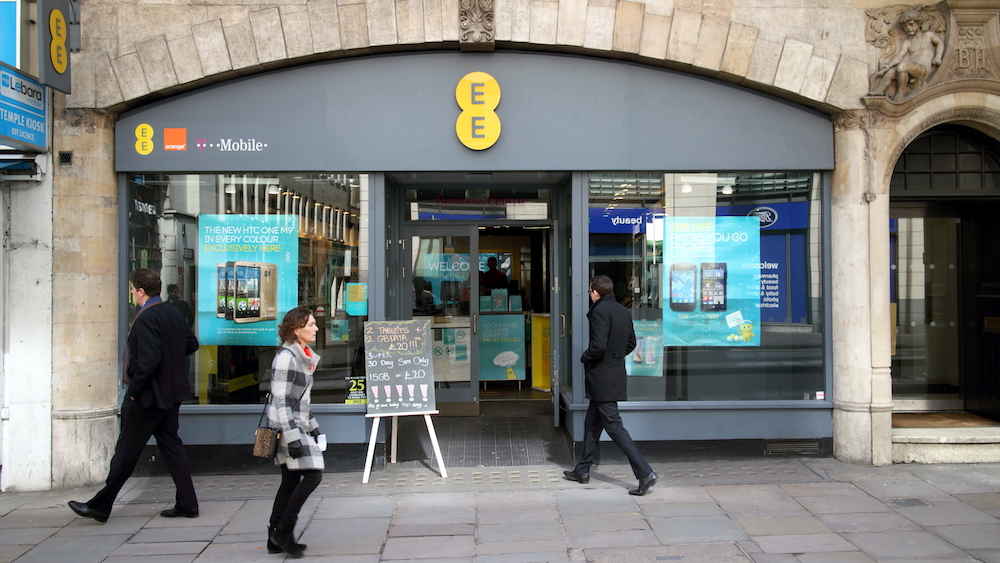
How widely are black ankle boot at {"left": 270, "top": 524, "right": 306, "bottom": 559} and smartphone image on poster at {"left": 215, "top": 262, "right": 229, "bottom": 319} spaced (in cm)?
305

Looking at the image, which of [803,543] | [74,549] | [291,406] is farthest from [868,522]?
[74,549]

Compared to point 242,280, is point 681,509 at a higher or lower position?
lower

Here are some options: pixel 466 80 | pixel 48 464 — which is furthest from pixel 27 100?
pixel 466 80

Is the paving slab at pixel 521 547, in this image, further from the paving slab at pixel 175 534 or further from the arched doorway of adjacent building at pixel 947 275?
the arched doorway of adjacent building at pixel 947 275

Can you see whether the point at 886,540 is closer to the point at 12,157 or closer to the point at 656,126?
the point at 656,126

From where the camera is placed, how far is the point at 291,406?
448cm

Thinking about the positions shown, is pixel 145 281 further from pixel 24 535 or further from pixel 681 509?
pixel 681 509

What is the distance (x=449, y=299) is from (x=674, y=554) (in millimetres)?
4626

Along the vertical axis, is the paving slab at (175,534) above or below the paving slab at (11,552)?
above

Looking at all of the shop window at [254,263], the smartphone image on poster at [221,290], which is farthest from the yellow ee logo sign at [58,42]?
the smartphone image on poster at [221,290]

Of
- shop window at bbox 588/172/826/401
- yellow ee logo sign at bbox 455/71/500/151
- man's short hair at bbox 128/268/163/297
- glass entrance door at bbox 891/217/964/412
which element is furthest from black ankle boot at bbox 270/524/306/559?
glass entrance door at bbox 891/217/964/412

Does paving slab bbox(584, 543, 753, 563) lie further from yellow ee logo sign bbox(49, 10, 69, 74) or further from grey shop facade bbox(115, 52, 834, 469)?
yellow ee logo sign bbox(49, 10, 69, 74)

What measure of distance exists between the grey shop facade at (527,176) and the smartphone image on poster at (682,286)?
0.02m

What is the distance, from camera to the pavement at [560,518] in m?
4.73
